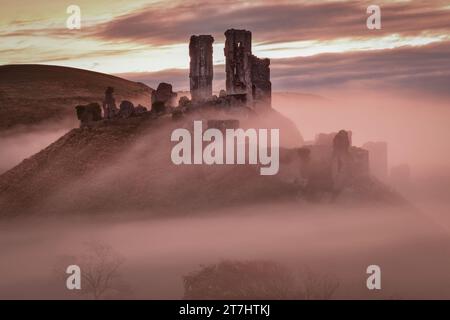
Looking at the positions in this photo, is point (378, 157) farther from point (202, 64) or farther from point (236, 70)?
point (202, 64)

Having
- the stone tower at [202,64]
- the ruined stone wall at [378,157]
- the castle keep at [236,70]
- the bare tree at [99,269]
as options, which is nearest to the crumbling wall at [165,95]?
the stone tower at [202,64]

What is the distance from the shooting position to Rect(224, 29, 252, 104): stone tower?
114 meters

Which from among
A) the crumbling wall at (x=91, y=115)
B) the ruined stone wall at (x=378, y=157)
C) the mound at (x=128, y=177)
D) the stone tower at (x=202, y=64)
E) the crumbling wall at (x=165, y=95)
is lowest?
the mound at (x=128, y=177)

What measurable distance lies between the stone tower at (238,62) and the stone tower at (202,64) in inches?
182

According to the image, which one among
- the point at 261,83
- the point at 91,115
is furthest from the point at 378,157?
the point at 91,115

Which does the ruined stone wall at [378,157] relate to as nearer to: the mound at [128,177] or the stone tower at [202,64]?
the mound at [128,177]

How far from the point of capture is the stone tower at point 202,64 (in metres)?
119

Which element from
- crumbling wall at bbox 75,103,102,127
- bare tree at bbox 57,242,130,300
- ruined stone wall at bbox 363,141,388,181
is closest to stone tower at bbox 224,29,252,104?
crumbling wall at bbox 75,103,102,127

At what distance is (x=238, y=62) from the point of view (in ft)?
376

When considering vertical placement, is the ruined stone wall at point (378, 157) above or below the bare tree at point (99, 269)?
above

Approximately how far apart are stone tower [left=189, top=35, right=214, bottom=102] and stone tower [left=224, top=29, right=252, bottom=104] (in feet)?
15.2

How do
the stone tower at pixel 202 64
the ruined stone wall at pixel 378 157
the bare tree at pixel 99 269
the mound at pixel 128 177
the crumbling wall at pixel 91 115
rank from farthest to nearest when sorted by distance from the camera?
the ruined stone wall at pixel 378 157 < the crumbling wall at pixel 91 115 < the stone tower at pixel 202 64 < the mound at pixel 128 177 < the bare tree at pixel 99 269

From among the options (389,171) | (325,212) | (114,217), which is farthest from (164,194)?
(389,171)

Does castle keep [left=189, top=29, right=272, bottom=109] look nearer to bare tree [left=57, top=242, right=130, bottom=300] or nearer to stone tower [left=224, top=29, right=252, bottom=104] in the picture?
stone tower [left=224, top=29, right=252, bottom=104]
